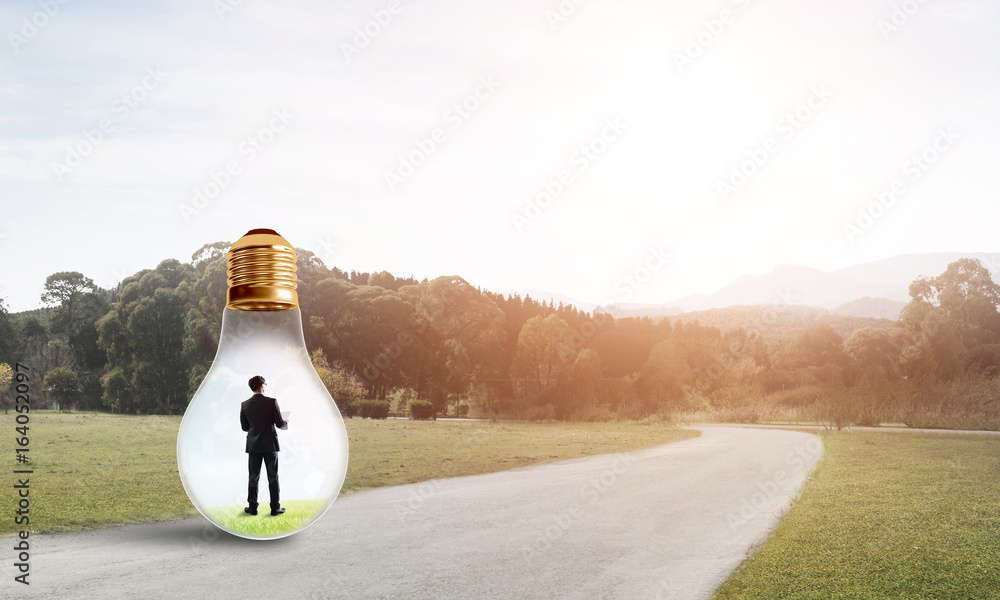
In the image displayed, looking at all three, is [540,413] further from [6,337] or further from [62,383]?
[6,337]

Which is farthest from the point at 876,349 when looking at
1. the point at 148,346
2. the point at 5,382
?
the point at 5,382

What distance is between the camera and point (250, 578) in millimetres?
5672

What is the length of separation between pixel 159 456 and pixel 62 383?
2209 centimetres

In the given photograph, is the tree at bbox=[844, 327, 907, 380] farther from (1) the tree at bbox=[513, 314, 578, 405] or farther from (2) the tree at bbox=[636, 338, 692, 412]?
(1) the tree at bbox=[513, 314, 578, 405]

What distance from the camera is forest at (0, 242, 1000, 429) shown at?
93.1ft

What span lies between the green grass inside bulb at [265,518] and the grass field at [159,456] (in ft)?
14.5

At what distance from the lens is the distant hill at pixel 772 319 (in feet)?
174

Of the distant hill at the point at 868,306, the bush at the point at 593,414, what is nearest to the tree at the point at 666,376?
the bush at the point at 593,414

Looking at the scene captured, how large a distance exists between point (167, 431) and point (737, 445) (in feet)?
62.0

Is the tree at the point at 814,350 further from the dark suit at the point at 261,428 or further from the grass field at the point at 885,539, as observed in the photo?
the dark suit at the point at 261,428

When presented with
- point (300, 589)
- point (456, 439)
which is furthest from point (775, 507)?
point (456, 439)

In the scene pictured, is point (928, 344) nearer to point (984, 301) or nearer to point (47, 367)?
point (984, 301)

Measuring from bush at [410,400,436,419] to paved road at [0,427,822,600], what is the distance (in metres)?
24.2

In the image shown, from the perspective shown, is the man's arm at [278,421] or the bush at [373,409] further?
the bush at [373,409]
